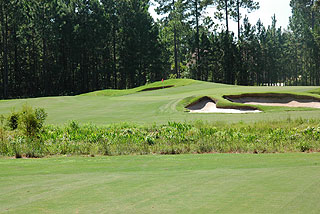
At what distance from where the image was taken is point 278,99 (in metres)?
27.2

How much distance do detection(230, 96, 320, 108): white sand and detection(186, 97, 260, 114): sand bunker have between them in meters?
2.32

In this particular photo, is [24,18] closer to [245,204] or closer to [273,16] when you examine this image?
[245,204]

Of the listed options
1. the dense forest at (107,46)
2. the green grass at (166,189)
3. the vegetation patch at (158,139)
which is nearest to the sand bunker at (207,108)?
the vegetation patch at (158,139)

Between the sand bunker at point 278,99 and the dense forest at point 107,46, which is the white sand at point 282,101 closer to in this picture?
the sand bunker at point 278,99

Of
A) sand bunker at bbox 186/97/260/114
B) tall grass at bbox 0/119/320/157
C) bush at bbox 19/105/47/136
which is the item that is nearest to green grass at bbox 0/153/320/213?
tall grass at bbox 0/119/320/157

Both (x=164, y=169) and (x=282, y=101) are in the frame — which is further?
(x=282, y=101)

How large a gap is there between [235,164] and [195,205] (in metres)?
4.01

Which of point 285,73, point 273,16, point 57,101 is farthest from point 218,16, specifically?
point 273,16

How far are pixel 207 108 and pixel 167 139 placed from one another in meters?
12.3

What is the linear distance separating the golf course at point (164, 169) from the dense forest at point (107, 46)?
46.7 m

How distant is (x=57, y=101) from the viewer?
107ft

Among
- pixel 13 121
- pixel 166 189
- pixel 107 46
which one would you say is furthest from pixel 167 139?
pixel 107 46

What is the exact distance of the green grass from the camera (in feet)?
16.8

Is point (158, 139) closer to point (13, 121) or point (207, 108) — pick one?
point (13, 121)
